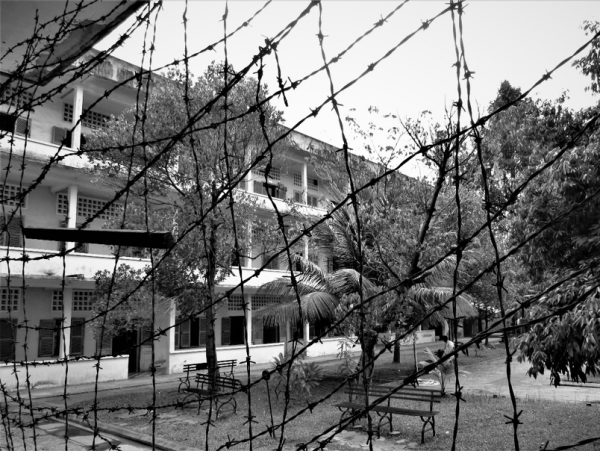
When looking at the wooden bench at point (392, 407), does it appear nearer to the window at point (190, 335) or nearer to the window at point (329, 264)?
the window at point (329, 264)

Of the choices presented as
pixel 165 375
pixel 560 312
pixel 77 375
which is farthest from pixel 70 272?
pixel 560 312

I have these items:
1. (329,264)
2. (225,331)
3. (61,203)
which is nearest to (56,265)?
(61,203)

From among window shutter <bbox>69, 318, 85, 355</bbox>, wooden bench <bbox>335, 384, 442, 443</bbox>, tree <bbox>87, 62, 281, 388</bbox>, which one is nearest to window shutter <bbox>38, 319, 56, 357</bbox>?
window shutter <bbox>69, 318, 85, 355</bbox>

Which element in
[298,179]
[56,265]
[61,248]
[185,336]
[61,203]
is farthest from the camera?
[298,179]

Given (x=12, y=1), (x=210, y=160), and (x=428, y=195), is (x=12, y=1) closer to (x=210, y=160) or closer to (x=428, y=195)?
(x=210, y=160)

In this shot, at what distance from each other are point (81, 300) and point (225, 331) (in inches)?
205

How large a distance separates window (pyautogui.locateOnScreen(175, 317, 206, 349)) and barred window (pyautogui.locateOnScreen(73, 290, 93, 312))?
283 cm

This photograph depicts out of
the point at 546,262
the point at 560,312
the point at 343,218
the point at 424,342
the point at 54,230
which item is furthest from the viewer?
the point at 424,342

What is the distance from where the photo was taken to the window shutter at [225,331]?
58.7 feet

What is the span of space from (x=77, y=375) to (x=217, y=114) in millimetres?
8117

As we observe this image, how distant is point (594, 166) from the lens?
4.25 meters

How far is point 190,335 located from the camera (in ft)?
55.0

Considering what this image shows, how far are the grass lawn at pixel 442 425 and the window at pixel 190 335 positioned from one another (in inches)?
265

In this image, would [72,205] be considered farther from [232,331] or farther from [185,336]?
[232,331]
